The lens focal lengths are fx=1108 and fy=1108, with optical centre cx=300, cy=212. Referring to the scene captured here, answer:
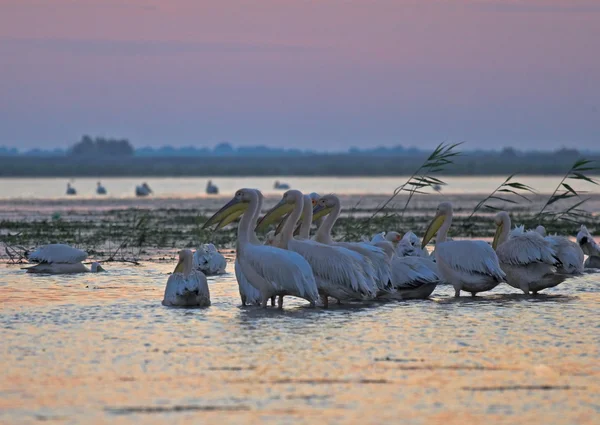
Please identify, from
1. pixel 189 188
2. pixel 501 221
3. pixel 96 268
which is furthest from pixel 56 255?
pixel 189 188

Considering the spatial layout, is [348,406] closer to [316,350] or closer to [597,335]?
[316,350]

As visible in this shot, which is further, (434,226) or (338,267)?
(434,226)

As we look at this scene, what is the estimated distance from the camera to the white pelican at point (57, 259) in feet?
34.2

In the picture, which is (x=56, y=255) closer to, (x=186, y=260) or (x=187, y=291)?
(x=186, y=260)

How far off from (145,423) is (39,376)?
1182 millimetres

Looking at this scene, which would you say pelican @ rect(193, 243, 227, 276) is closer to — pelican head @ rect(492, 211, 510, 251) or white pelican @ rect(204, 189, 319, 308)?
white pelican @ rect(204, 189, 319, 308)

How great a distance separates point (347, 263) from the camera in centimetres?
839

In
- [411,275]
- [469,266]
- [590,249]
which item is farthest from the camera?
[590,249]

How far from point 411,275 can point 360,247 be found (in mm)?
468

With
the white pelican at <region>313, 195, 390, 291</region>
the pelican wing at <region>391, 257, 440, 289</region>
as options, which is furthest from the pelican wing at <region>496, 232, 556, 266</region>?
the white pelican at <region>313, 195, 390, 291</region>

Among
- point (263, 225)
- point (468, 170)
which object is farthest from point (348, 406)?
point (468, 170)

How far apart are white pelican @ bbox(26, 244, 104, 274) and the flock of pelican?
0.04m

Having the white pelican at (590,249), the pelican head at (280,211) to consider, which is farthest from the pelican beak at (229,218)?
the white pelican at (590,249)

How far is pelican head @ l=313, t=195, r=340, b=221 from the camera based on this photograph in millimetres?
9992
